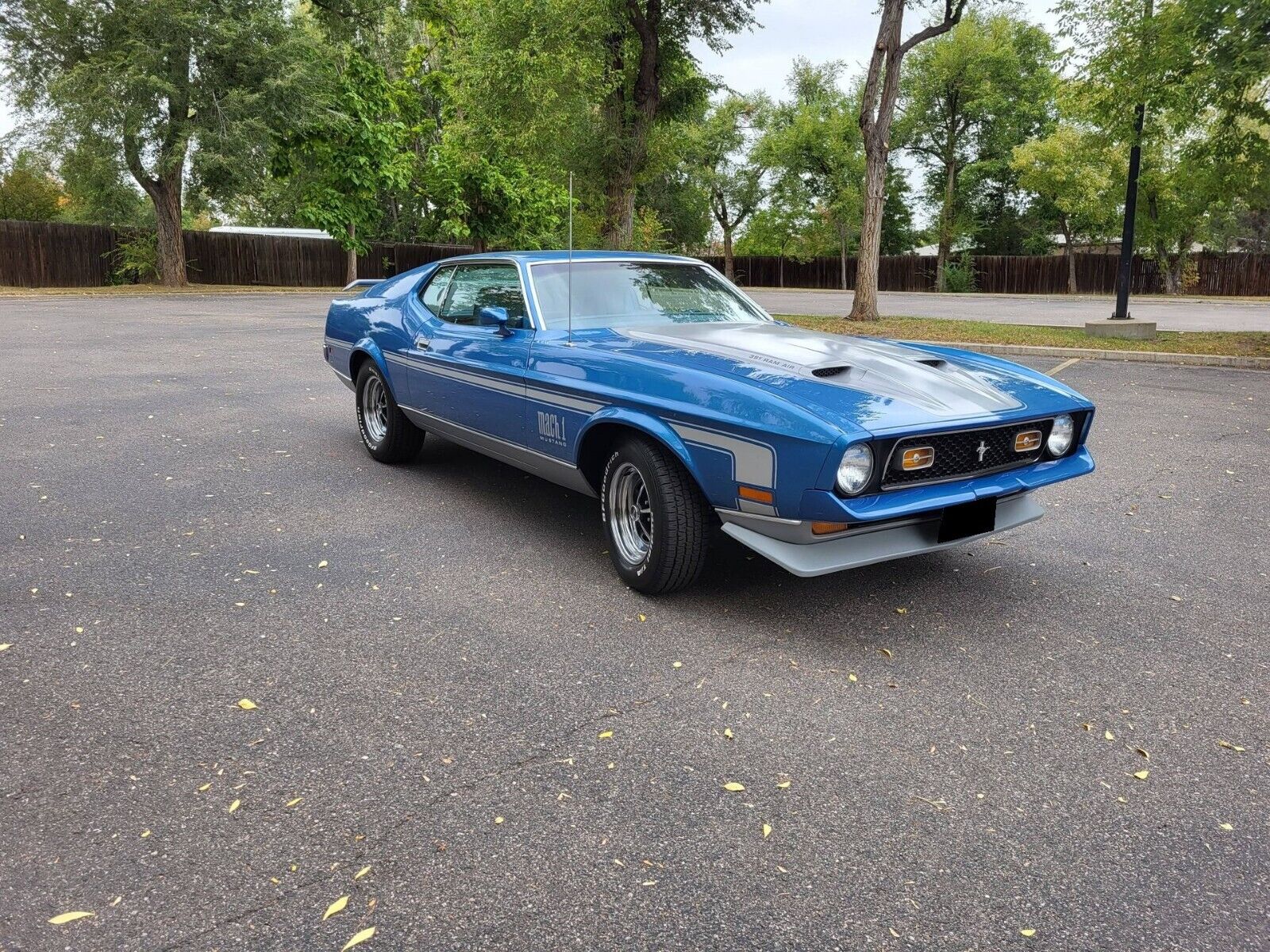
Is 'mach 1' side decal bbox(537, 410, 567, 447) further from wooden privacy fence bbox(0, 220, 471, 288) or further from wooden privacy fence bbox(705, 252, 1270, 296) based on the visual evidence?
wooden privacy fence bbox(705, 252, 1270, 296)

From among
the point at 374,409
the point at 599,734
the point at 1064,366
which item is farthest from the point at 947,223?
the point at 599,734

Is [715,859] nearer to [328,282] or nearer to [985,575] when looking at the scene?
[985,575]

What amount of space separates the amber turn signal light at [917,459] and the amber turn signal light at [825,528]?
1.05 feet

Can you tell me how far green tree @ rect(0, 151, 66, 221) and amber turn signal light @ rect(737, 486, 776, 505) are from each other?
43.5 meters

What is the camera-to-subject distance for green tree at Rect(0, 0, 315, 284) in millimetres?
24250

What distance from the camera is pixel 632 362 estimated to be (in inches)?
158

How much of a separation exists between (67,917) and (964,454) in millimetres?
3171

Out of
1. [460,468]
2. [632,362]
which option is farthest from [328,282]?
[632,362]

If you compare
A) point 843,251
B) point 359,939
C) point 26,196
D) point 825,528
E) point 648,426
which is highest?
point 26,196

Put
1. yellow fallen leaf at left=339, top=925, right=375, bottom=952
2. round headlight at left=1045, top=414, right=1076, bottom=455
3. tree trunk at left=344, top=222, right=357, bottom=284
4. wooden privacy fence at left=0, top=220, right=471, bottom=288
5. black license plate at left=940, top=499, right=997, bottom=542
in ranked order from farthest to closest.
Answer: tree trunk at left=344, top=222, right=357, bottom=284 → wooden privacy fence at left=0, top=220, right=471, bottom=288 → round headlight at left=1045, top=414, right=1076, bottom=455 → black license plate at left=940, top=499, right=997, bottom=542 → yellow fallen leaf at left=339, top=925, right=375, bottom=952

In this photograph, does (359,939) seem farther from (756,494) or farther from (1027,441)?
(1027,441)

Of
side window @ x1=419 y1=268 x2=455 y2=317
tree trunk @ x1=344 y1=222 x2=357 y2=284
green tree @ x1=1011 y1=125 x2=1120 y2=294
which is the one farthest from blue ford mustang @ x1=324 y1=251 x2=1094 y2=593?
green tree @ x1=1011 y1=125 x2=1120 y2=294

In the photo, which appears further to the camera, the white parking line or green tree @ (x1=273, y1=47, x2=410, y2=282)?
green tree @ (x1=273, y1=47, x2=410, y2=282)

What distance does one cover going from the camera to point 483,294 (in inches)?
209
